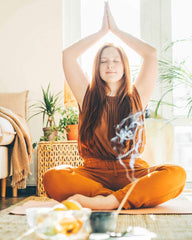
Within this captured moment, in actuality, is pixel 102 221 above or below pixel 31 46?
below

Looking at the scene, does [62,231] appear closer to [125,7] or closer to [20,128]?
[20,128]

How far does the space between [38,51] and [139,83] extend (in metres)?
1.66

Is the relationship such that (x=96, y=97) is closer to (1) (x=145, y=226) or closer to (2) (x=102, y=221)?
(1) (x=145, y=226)

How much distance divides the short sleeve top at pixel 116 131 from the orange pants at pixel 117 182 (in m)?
0.05

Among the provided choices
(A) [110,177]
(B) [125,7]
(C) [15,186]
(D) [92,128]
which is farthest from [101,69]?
(B) [125,7]

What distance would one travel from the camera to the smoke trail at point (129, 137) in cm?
171

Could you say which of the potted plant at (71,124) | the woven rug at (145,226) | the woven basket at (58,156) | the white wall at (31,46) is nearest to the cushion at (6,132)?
the woven basket at (58,156)

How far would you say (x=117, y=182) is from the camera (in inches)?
67.2

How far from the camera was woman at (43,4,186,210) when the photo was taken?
5.29 ft

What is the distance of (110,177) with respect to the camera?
1.71 meters

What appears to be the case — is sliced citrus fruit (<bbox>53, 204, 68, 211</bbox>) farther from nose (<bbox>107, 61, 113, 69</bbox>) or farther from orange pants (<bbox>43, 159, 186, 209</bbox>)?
nose (<bbox>107, 61, 113, 69</bbox>)

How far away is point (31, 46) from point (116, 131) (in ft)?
6.00

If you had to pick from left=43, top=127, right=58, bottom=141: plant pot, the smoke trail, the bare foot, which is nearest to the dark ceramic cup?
the bare foot

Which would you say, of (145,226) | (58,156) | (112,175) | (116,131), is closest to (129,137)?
(116,131)
